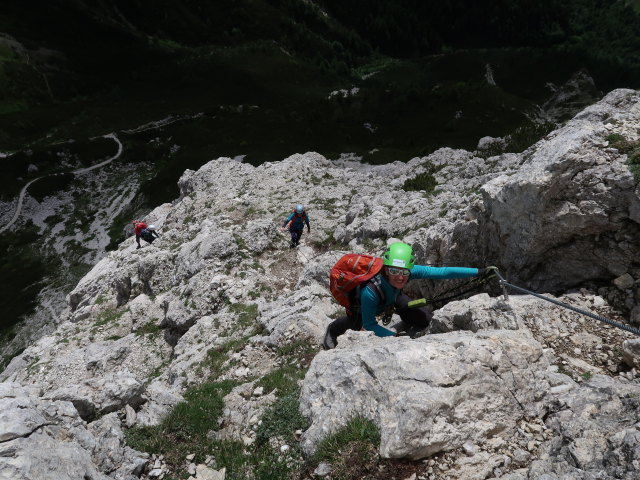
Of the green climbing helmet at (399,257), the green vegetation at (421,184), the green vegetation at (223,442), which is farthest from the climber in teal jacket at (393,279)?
Result: the green vegetation at (421,184)

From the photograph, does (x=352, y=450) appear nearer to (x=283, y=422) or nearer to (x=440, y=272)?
(x=283, y=422)

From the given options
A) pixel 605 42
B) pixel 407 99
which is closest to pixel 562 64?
pixel 605 42

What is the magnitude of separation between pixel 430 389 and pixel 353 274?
3059 mm

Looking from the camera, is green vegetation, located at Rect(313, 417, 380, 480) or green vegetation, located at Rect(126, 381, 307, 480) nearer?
green vegetation, located at Rect(313, 417, 380, 480)

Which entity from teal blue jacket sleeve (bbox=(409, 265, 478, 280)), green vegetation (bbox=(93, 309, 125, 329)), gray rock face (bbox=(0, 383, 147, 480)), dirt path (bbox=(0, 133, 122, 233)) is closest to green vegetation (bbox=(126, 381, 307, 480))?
gray rock face (bbox=(0, 383, 147, 480))

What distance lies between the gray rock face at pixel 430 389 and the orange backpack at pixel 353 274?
142cm

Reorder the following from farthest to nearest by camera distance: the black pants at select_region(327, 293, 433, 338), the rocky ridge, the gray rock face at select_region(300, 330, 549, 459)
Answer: the black pants at select_region(327, 293, 433, 338), the gray rock face at select_region(300, 330, 549, 459), the rocky ridge

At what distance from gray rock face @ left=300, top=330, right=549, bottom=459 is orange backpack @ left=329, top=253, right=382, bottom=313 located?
1417mm

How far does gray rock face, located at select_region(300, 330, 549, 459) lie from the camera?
6332 millimetres

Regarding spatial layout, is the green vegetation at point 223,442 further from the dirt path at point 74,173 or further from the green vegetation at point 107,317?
the dirt path at point 74,173

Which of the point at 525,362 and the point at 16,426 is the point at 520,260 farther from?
the point at 16,426

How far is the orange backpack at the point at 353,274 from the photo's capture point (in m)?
8.86

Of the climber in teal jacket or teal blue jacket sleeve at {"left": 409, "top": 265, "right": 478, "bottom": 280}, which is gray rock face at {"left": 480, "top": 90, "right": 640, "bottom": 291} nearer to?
the climber in teal jacket

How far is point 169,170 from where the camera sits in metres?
81.1
